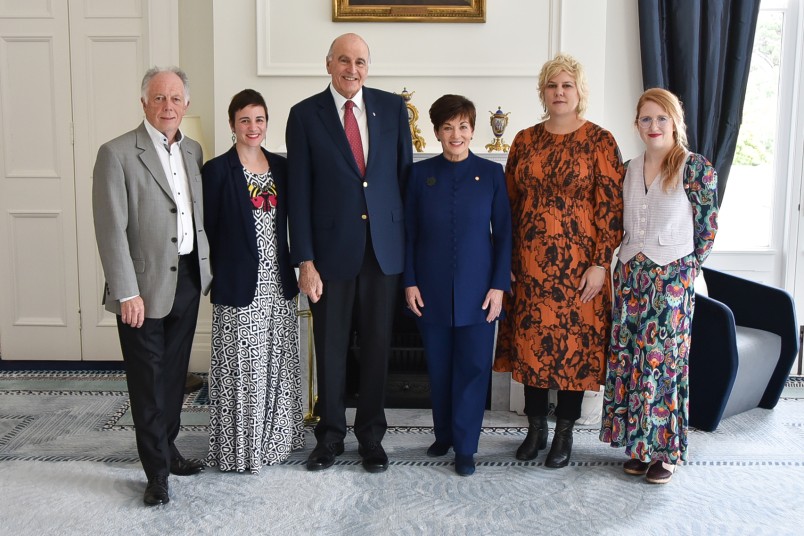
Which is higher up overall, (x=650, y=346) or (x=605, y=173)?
(x=605, y=173)

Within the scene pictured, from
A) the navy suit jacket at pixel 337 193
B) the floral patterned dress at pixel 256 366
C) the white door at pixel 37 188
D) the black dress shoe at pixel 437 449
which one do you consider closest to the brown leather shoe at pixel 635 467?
the black dress shoe at pixel 437 449

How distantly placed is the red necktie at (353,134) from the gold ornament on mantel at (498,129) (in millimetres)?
1080

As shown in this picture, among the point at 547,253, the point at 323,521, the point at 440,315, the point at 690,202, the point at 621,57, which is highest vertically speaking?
the point at 621,57

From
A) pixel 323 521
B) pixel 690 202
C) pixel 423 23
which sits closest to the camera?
pixel 323 521

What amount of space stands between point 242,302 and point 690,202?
66.3 inches

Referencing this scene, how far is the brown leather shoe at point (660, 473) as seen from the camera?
8.89 feet

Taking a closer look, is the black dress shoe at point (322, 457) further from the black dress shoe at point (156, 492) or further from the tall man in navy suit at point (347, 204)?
the black dress shoe at point (156, 492)

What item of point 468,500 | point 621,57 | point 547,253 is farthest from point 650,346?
point 621,57

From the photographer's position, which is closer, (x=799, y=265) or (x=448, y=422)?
(x=448, y=422)

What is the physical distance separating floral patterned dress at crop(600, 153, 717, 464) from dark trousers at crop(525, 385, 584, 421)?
150mm

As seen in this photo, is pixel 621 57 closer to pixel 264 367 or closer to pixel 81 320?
pixel 264 367

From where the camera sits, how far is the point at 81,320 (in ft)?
14.2

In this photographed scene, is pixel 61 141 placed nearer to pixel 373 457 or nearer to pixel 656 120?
pixel 373 457

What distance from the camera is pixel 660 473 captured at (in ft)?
8.93
